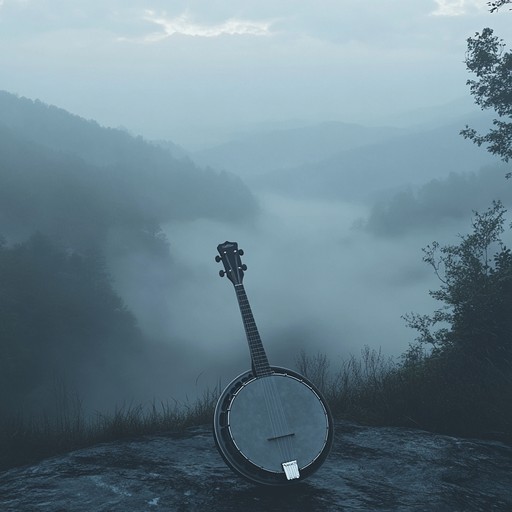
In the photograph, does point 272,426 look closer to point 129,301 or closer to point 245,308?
point 245,308

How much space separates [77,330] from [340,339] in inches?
3783

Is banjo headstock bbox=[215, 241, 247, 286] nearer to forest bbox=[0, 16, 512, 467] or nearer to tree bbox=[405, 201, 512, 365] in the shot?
forest bbox=[0, 16, 512, 467]

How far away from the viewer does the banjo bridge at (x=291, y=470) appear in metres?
4.00

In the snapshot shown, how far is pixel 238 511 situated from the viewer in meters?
3.82

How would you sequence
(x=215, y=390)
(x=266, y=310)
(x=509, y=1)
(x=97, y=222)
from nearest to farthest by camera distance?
1. (x=215, y=390)
2. (x=509, y=1)
3. (x=97, y=222)
4. (x=266, y=310)

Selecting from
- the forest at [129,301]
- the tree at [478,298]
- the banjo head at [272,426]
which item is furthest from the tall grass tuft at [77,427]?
the tree at [478,298]

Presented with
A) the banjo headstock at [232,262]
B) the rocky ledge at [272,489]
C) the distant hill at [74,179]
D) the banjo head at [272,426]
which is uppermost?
the distant hill at [74,179]

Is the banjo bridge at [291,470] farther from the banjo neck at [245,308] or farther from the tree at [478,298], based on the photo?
the tree at [478,298]

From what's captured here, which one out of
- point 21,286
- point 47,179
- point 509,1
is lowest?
point 509,1

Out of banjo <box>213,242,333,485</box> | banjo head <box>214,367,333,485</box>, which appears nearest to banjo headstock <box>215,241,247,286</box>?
banjo <box>213,242,333,485</box>

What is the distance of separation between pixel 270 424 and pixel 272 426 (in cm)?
2

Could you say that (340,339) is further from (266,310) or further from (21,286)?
(21,286)

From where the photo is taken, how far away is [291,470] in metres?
4.02

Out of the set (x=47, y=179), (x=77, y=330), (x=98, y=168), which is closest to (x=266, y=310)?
(x=98, y=168)
